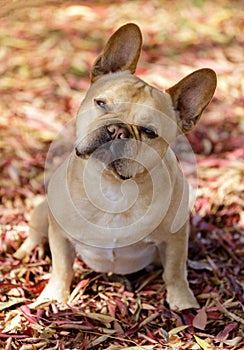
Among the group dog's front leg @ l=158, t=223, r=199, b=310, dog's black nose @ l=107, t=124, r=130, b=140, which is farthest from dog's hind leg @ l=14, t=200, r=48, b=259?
dog's black nose @ l=107, t=124, r=130, b=140

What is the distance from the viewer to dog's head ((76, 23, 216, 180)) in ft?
11.0

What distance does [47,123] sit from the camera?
581 centimetres

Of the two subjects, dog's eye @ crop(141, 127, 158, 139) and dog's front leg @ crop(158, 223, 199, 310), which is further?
dog's front leg @ crop(158, 223, 199, 310)

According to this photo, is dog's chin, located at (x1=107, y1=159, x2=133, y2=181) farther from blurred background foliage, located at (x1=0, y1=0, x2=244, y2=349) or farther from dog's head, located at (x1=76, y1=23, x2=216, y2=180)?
blurred background foliage, located at (x1=0, y1=0, x2=244, y2=349)

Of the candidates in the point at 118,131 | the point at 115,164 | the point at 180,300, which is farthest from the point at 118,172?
the point at 180,300

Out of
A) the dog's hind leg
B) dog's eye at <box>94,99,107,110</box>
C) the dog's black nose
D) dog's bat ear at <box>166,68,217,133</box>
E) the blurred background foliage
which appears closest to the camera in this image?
the dog's black nose

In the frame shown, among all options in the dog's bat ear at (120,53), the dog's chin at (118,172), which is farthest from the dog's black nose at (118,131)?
the dog's bat ear at (120,53)

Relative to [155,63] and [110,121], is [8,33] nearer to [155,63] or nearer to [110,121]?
[155,63]

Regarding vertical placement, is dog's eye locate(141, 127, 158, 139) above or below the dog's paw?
above

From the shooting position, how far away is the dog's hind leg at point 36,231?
4297 mm

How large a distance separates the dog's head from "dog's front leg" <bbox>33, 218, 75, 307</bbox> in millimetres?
636

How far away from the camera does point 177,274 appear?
3949 mm

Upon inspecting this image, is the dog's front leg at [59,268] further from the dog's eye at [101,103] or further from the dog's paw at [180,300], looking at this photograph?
the dog's eye at [101,103]

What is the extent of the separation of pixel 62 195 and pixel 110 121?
0.58 metres
